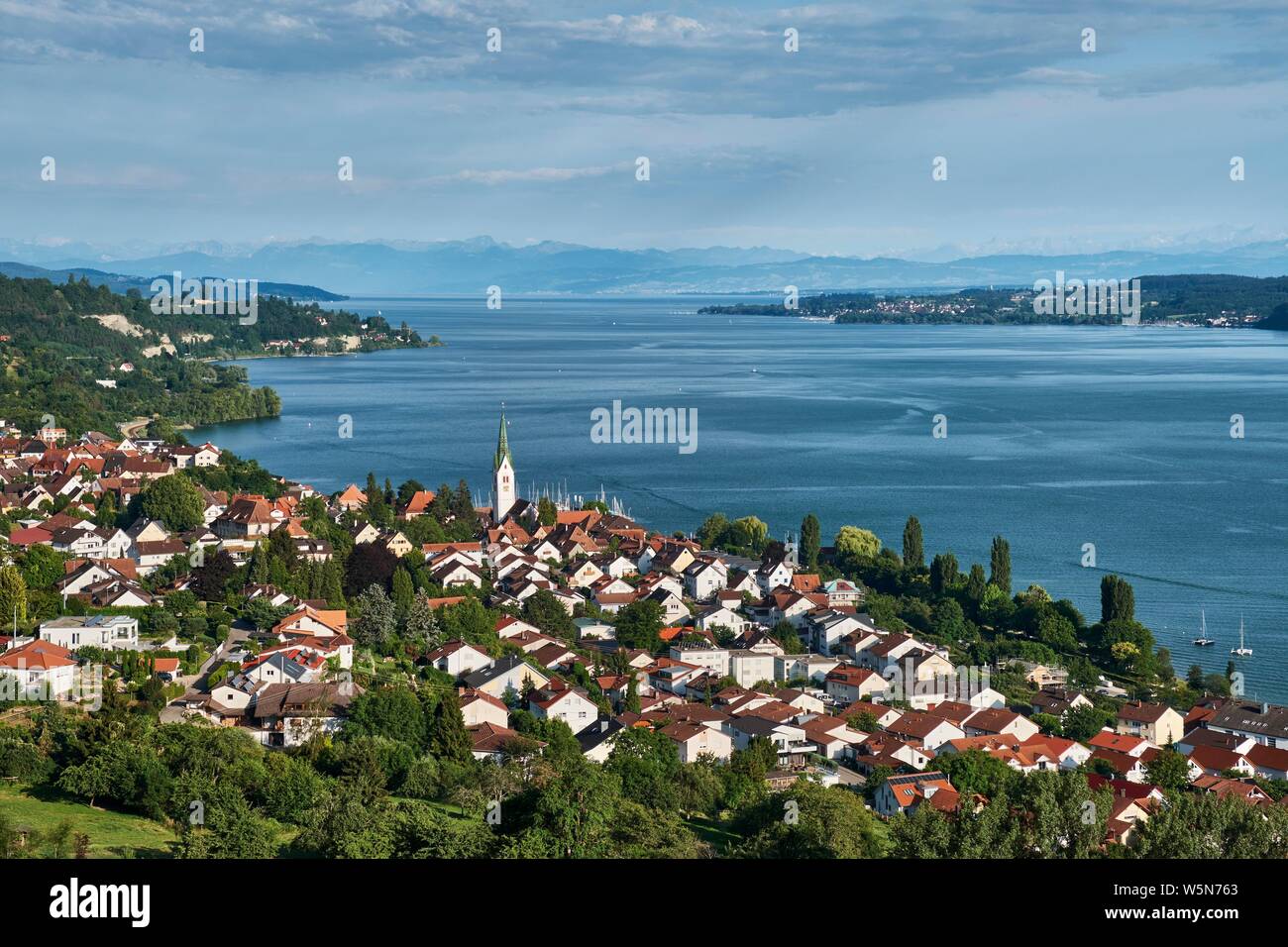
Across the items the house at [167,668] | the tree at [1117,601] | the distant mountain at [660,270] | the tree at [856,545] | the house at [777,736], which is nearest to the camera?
the house at [777,736]

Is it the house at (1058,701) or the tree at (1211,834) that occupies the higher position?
the tree at (1211,834)

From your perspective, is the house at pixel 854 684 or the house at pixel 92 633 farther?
the house at pixel 854 684

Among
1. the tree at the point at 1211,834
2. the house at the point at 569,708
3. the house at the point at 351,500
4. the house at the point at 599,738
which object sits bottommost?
the house at the point at 599,738

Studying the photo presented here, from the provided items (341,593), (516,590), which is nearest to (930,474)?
(516,590)

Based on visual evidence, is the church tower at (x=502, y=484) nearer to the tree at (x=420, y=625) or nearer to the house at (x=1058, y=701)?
the tree at (x=420, y=625)

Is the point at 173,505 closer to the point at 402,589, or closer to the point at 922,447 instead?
the point at 402,589

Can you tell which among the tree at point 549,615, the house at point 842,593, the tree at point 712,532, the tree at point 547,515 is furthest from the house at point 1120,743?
the tree at point 547,515

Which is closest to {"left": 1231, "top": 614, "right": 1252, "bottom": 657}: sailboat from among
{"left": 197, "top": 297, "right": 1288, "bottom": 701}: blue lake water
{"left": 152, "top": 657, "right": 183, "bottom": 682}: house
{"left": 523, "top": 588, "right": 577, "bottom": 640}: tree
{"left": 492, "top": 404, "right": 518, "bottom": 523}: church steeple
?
{"left": 197, "top": 297, "right": 1288, "bottom": 701}: blue lake water

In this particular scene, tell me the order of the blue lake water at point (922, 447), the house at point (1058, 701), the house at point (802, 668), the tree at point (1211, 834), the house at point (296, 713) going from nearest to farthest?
the tree at point (1211, 834)
the house at point (296, 713)
the house at point (1058, 701)
the house at point (802, 668)
the blue lake water at point (922, 447)
